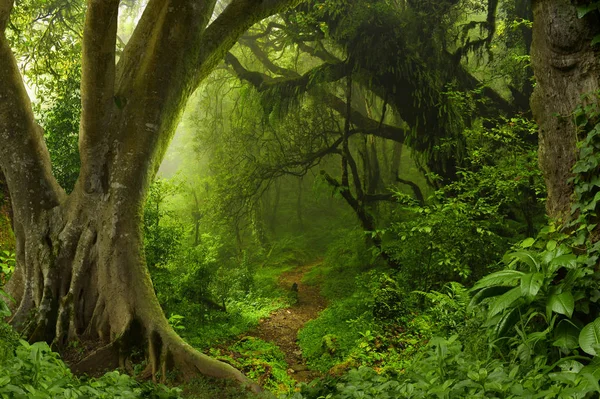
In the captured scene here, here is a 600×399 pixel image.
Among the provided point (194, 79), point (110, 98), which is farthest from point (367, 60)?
point (110, 98)

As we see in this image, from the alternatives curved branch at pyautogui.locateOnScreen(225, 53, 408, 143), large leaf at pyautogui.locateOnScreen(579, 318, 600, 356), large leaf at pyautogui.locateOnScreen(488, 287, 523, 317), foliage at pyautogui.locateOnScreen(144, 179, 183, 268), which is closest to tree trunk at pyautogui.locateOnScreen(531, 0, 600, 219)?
large leaf at pyautogui.locateOnScreen(488, 287, 523, 317)

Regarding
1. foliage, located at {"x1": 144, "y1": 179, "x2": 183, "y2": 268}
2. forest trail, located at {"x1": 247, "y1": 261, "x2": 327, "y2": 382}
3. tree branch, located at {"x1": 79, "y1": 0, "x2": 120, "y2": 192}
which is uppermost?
tree branch, located at {"x1": 79, "y1": 0, "x2": 120, "y2": 192}

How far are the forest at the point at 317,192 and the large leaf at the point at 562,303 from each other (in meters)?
0.02

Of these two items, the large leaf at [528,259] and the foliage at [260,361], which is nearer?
the large leaf at [528,259]

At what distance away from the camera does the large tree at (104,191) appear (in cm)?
552

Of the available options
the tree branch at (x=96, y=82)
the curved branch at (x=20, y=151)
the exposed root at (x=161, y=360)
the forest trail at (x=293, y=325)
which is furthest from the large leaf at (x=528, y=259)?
the curved branch at (x=20, y=151)

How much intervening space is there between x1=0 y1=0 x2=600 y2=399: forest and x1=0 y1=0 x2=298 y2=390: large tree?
2 cm

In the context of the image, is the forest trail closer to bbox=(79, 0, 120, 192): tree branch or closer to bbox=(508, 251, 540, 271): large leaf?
bbox=(79, 0, 120, 192): tree branch

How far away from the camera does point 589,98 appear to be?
372 cm

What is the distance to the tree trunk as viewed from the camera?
3812 mm

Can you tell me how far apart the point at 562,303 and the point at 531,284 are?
8.4 inches

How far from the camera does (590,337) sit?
2.81 metres

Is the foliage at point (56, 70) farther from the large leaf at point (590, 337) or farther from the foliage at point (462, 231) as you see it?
the large leaf at point (590, 337)

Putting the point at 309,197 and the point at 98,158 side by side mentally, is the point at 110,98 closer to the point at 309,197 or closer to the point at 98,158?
the point at 98,158
